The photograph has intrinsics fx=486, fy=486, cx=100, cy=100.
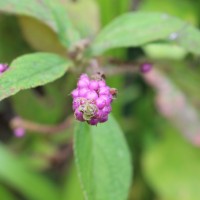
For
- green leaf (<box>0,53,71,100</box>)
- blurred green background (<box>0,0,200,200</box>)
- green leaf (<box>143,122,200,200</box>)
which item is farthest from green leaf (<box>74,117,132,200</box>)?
green leaf (<box>143,122,200,200</box>)

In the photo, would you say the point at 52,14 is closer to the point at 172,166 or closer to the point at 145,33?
the point at 145,33

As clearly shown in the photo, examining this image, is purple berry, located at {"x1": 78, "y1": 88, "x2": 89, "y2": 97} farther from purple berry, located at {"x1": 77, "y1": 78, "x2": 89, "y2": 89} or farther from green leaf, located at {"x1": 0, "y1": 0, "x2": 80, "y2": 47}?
green leaf, located at {"x1": 0, "y1": 0, "x2": 80, "y2": 47}

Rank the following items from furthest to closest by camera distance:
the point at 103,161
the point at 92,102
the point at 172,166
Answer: the point at 172,166 → the point at 103,161 → the point at 92,102

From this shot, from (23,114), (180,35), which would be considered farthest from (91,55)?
(23,114)

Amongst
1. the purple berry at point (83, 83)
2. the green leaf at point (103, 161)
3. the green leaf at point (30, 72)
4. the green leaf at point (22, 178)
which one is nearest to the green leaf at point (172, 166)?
the green leaf at point (22, 178)

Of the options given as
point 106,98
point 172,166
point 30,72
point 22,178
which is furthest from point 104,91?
point 172,166
